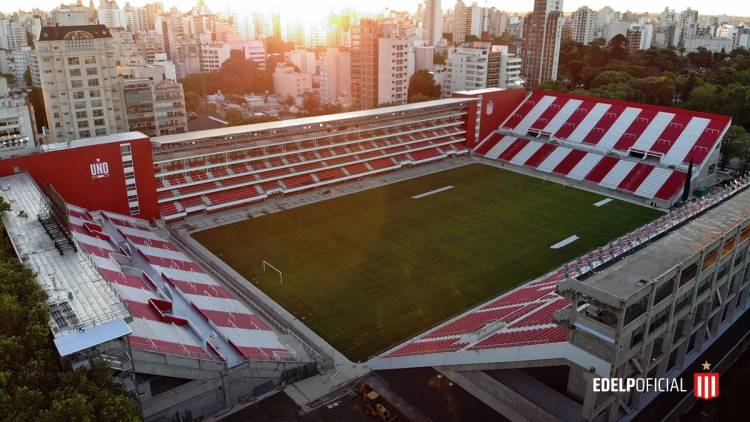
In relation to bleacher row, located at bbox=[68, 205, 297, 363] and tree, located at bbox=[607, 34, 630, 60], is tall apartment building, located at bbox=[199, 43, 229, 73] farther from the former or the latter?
bleacher row, located at bbox=[68, 205, 297, 363]

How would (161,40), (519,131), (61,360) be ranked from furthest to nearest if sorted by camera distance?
(161,40) < (519,131) < (61,360)

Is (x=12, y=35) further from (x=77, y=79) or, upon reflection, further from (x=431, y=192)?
(x=431, y=192)

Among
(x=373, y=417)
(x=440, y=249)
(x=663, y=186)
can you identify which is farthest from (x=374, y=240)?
(x=663, y=186)

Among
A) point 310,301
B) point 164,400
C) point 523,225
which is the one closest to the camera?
point 164,400

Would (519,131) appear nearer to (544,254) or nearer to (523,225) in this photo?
(523,225)

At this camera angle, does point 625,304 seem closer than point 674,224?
Yes

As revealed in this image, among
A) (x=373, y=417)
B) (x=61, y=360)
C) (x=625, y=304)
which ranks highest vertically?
(x=625, y=304)

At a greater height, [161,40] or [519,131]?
[161,40]
